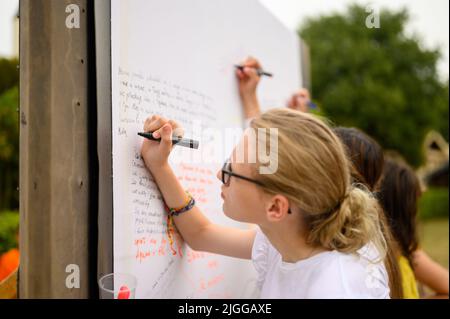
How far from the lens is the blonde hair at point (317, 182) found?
1.30m

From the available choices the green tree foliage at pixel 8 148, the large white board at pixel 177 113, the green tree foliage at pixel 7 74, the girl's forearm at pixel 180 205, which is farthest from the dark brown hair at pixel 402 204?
the green tree foliage at pixel 7 74

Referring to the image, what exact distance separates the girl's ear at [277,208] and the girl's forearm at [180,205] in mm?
350

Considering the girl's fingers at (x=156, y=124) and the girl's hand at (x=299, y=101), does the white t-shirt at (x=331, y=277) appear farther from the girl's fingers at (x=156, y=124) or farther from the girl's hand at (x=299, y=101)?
the girl's hand at (x=299, y=101)

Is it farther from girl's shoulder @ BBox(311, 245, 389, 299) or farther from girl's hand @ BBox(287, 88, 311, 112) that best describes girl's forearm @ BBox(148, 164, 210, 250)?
girl's hand @ BBox(287, 88, 311, 112)

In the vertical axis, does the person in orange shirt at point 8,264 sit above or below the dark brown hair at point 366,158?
below

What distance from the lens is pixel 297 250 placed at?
1413mm

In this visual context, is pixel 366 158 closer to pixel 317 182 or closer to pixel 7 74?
pixel 317 182

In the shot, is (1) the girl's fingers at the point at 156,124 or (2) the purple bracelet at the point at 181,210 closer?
(1) the girl's fingers at the point at 156,124

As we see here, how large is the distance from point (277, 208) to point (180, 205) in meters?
0.38

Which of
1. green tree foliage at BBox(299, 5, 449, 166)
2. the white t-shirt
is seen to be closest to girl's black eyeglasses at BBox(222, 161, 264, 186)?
the white t-shirt

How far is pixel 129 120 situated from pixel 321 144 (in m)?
0.60

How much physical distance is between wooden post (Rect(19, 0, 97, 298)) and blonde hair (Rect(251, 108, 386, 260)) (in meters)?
0.56

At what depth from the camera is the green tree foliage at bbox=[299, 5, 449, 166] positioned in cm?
1730

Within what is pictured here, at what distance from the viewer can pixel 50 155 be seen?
1.15 meters
